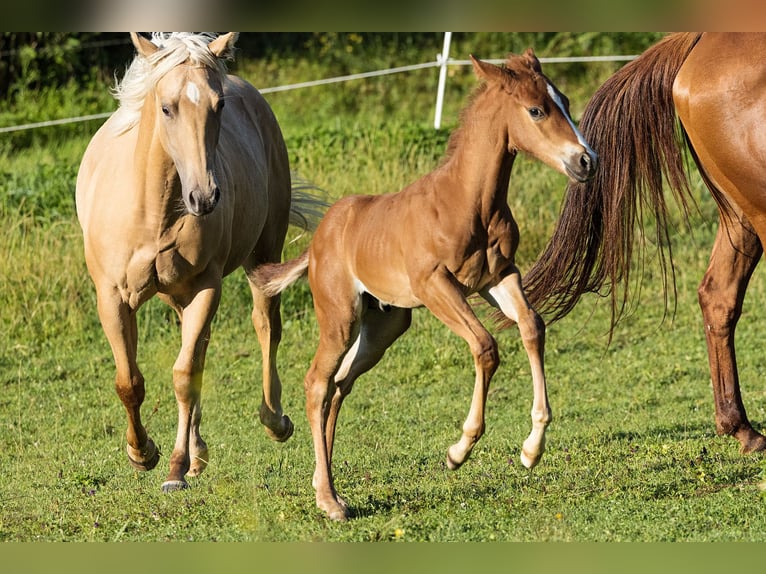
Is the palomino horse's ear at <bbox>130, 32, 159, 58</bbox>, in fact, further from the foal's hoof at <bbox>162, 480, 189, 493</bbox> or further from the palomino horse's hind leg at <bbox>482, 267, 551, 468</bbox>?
the foal's hoof at <bbox>162, 480, 189, 493</bbox>

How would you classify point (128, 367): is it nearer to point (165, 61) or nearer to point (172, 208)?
point (172, 208)

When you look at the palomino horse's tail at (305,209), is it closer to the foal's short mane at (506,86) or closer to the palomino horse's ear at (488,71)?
the foal's short mane at (506,86)

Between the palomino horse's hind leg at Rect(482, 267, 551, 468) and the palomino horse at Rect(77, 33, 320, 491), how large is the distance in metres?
1.29

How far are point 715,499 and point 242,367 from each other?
16.1 ft

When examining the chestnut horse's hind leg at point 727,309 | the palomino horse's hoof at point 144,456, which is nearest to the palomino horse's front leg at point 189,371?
the palomino horse's hoof at point 144,456

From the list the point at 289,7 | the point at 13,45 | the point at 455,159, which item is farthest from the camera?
the point at 13,45

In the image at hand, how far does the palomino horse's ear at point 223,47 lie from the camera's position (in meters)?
5.19

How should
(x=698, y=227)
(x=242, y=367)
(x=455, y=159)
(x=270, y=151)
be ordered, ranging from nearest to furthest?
(x=455, y=159) → (x=270, y=151) → (x=242, y=367) → (x=698, y=227)

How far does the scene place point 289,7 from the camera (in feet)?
7.04

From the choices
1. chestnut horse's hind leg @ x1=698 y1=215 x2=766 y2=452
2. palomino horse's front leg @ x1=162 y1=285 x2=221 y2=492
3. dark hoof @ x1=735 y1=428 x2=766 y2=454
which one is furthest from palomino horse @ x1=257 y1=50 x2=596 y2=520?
dark hoof @ x1=735 y1=428 x2=766 y2=454

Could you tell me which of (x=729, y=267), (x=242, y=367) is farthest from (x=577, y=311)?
(x=729, y=267)

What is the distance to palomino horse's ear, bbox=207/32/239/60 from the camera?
5.19m

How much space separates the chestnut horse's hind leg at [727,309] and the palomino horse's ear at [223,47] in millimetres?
2848

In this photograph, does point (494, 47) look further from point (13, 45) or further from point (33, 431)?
point (33, 431)
